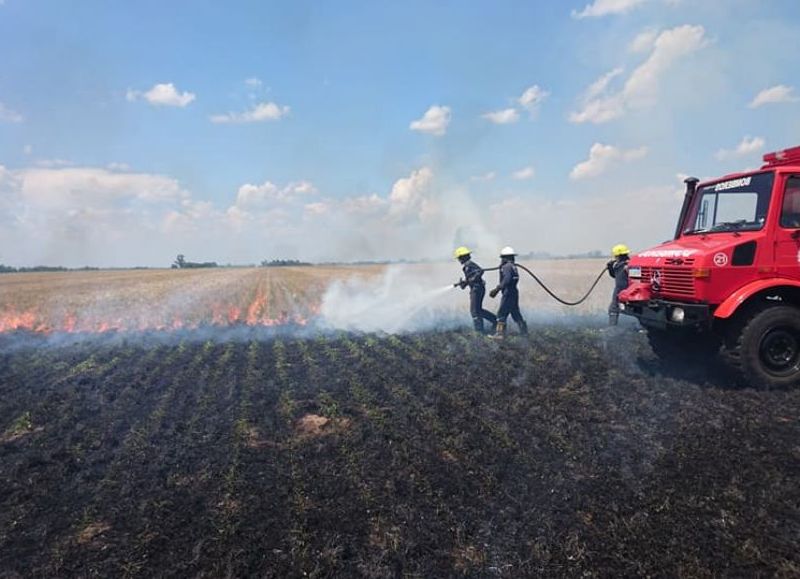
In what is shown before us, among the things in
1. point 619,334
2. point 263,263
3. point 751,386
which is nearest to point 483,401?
point 751,386

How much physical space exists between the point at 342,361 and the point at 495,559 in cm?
667

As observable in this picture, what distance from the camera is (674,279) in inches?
286

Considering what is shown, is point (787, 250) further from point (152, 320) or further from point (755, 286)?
point (152, 320)

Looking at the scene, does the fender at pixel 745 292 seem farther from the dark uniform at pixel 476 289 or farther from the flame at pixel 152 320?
the flame at pixel 152 320

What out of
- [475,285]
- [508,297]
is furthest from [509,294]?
[475,285]

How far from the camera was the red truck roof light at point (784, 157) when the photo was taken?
7.65 metres

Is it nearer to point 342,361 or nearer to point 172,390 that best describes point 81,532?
point 172,390

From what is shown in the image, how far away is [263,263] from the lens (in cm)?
11838

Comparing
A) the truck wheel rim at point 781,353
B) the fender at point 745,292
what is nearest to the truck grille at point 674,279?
the fender at point 745,292

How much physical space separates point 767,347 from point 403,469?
16.5 ft

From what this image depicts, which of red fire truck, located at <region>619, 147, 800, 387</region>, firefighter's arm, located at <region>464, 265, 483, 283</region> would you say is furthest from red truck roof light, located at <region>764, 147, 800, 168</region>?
firefighter's arm, located at <region>464, 265, 483, 283</region>

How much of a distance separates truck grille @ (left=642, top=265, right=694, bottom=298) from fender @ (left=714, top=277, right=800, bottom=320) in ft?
1.29

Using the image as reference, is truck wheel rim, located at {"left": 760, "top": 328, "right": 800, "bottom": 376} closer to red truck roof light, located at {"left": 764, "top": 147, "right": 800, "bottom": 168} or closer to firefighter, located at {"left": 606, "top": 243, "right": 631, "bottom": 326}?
red truck roof light, located at {"left": 764, "top": 147, "right": 800, "bottom": 168}

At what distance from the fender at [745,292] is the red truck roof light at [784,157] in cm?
207
